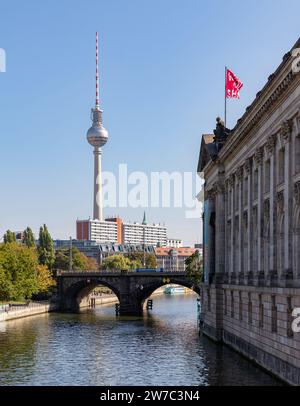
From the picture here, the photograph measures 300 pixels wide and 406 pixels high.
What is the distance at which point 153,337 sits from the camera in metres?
89.6

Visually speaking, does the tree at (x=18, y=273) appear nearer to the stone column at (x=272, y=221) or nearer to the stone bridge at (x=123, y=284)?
the stone bridge at (x=123, y=284)

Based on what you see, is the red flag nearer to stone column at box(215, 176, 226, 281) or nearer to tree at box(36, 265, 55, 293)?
stone column at box(215, 176, 226, 281)

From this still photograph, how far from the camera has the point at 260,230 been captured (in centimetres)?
6194

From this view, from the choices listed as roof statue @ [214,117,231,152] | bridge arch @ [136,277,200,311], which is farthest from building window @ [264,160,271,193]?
bridge arch @ [136,277,200,311]

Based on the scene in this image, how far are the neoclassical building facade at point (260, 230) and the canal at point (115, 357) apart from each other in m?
3.12

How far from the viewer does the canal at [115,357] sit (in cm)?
5556

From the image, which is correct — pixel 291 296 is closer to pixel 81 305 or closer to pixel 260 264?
pixel 260 264

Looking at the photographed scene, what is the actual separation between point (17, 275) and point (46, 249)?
56200 millimetres

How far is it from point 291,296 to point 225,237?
34001 millimetres

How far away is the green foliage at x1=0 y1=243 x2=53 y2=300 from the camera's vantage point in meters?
130

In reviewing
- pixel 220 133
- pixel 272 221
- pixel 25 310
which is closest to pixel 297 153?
pixel 272 221

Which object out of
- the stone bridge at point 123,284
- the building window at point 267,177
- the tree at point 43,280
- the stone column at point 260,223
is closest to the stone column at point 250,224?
the stone column at point 260,223

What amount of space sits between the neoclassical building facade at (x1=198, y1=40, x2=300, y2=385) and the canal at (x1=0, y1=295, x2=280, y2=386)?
3120 millimetres

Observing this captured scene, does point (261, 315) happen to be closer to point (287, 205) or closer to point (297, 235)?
point (297, 235)
